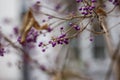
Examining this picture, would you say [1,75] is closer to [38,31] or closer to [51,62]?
[51,62]

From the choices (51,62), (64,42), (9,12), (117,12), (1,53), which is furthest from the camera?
(9,12)

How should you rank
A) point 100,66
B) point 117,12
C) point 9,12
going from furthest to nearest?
point 9,12 < point 100,66 < point 117,12

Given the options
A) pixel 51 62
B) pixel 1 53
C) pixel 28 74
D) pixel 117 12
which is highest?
pixel 117 12

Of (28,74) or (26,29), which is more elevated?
(26,29)

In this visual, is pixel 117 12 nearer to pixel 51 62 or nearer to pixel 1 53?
pixel 1 53

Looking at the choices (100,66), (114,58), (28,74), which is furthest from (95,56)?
(114,58)

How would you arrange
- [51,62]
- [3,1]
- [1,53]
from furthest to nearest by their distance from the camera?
[3,1] → [51,62] → [1,53]

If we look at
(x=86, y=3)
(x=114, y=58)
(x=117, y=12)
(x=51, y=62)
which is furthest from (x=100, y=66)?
(x=86, y=3)

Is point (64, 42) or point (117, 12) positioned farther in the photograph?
point (117, 12)

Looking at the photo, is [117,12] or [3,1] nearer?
[117,12]
